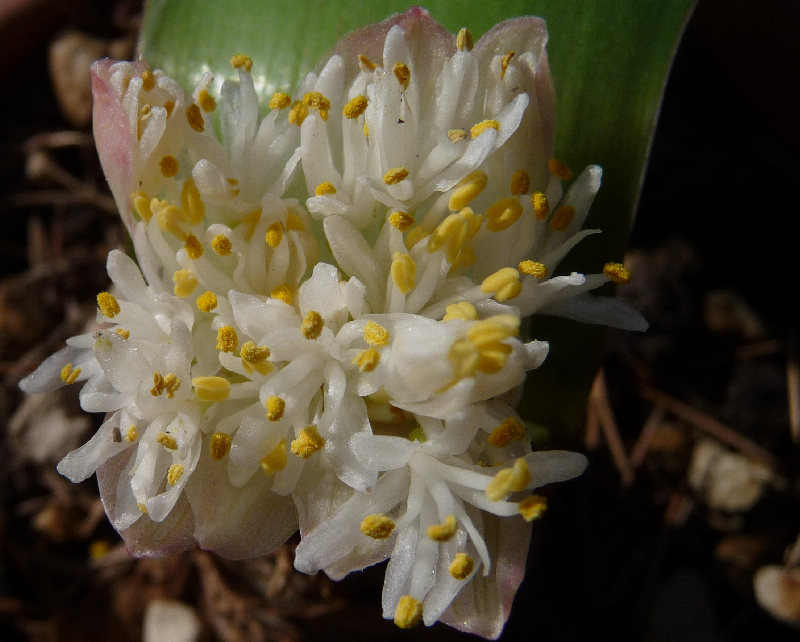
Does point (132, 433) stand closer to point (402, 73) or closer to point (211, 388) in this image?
point (211, 388)

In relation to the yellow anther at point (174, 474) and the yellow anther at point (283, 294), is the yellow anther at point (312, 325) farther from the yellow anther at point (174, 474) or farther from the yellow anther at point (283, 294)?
the yellow anther at point (174, 474)

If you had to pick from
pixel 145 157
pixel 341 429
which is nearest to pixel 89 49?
pixel 145 157

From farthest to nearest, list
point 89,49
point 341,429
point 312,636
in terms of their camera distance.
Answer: point 89,49, point 312,636, point 341,429

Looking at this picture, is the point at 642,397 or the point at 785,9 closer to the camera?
the point at 785,9

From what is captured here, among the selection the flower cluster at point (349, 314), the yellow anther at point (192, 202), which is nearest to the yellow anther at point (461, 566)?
the flower cluster at point (349, 314)

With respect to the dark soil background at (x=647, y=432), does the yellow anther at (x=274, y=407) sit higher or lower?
higher

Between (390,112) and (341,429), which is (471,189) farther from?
(341,429)
